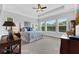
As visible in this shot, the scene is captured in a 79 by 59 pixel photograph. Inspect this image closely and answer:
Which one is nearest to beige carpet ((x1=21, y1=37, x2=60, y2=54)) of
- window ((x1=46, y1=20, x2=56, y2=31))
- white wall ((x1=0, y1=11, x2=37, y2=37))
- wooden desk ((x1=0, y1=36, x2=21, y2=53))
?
wooden desk ((x1=0, y1=36, x2=21, y2=53))

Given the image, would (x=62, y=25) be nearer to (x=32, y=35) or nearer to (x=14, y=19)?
(x=32, y=35)

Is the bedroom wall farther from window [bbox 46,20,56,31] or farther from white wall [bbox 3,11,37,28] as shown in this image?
window [bbox 46,20,56,31]

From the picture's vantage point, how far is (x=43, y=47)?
2398 mm

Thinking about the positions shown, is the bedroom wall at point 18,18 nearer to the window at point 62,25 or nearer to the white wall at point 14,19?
the white wall at point 14,19

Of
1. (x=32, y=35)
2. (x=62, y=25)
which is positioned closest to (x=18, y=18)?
(x=32, y=35)

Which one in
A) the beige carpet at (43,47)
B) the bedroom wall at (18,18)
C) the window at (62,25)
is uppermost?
the bedroom wall at (18,18)

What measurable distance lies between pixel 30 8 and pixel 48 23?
1.58ft

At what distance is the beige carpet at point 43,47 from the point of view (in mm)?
2383

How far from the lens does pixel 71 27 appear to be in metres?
2.36

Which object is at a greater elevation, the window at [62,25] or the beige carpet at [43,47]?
the window at [62,25]

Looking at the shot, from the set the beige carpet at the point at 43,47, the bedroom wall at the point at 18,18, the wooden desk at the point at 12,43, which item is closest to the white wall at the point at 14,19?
the bedroom wall at the point at 18,18
